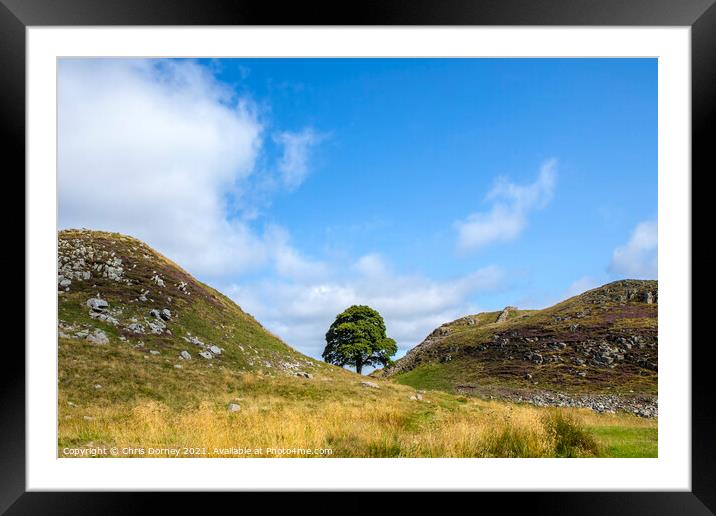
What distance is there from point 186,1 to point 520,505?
4591 mm

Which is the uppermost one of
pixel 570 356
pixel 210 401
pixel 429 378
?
pixel 210 401

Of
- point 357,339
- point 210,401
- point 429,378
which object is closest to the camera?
point 210,401

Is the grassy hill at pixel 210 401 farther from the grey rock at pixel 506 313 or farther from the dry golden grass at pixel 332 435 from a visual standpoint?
the grey rock at pixel 506 313

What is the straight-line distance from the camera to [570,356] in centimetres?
1202

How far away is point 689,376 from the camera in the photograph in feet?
9.90

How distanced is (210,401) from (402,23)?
5.72m

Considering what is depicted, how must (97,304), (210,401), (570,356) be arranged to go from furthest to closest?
(570,356) < (97,304) < (210,401)

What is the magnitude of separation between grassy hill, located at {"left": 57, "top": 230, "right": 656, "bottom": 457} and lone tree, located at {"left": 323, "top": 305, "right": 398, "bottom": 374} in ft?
14.0

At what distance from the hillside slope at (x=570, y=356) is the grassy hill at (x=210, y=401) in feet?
10.8

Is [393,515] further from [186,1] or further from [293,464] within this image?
[186,1]

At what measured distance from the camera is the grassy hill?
3807 millimetres

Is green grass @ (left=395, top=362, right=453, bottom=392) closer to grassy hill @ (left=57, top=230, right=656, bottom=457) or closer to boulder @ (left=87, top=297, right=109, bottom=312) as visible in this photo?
grassy hill @ (left=57, top=230, right=656, bottom=457)

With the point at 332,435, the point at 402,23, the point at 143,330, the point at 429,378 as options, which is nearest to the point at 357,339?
the point at 429,378

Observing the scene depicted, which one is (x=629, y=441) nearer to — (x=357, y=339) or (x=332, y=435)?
(x=332, y=435)
